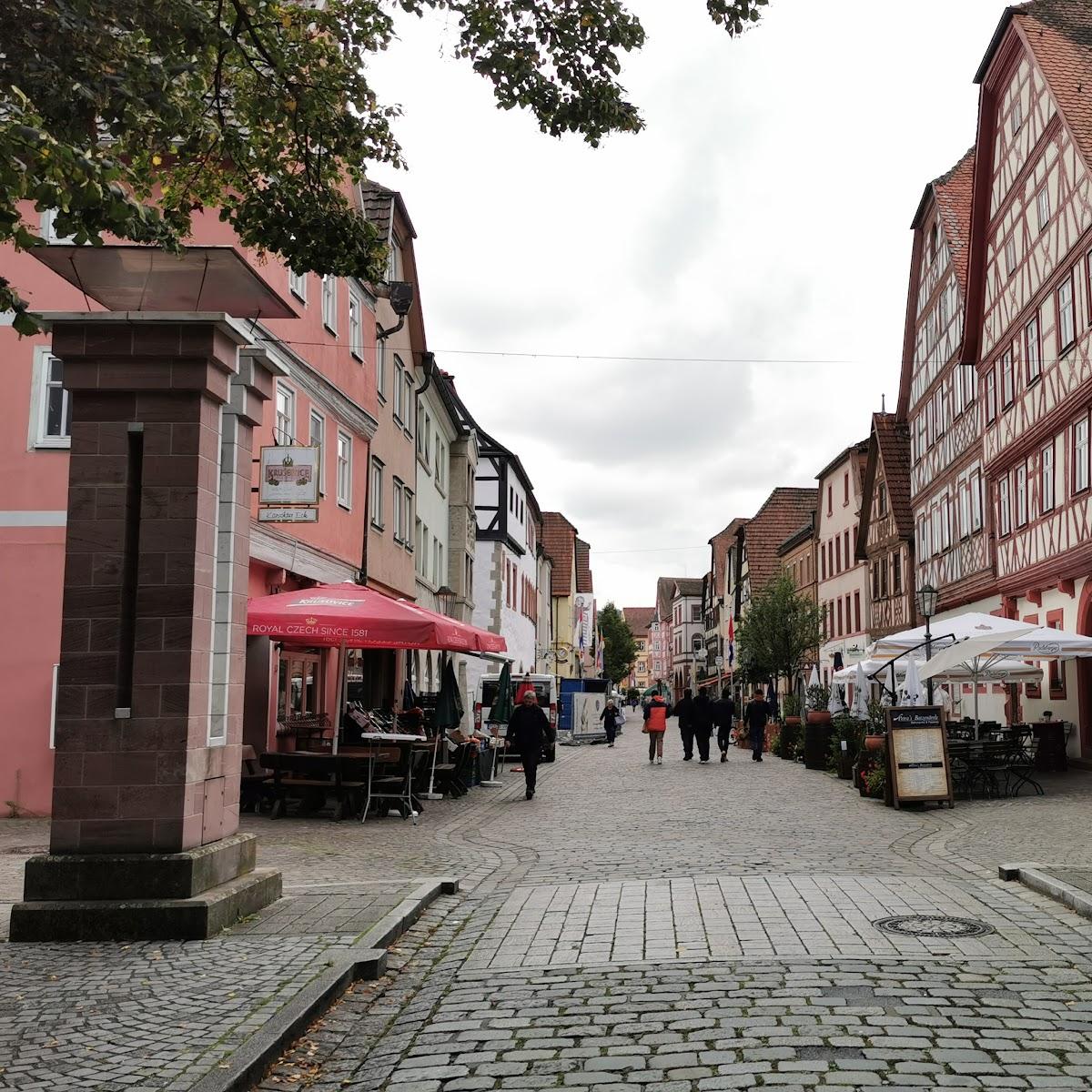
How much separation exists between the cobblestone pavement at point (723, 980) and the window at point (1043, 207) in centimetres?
1678

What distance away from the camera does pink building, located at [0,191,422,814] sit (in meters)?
16.6

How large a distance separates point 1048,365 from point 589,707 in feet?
86.3

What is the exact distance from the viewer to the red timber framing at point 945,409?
32969 millimetres

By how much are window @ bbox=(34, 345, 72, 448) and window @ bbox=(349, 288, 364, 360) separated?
8.59m

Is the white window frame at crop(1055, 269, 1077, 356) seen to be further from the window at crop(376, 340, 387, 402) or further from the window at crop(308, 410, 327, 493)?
the window at crop(308, 410, 327, 493)

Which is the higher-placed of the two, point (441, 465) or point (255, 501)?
point (441, 465)

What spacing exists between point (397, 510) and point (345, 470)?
556cm

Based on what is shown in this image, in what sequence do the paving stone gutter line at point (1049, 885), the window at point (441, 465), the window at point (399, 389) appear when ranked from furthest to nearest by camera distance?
the window at point (441, 465) → the window at point (399, 389) → the paving stone gutter line at point (1049, 885)

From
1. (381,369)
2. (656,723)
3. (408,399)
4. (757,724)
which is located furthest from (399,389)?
(757,724)

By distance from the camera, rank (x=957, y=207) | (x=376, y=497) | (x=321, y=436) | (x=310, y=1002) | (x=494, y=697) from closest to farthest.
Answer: (x=310, y=1002) < (x=321, y=436) < (x=376, y=497) < (x=494, y=697) < (x=957, y=207)

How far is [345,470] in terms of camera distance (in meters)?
25.2

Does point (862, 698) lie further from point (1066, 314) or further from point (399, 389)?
point (399, 389)

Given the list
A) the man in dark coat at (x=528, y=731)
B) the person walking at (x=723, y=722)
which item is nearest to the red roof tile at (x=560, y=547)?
the person walking at (x=723, y=722)

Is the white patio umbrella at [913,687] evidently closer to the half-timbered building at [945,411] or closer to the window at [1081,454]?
the window at [1081,454]
